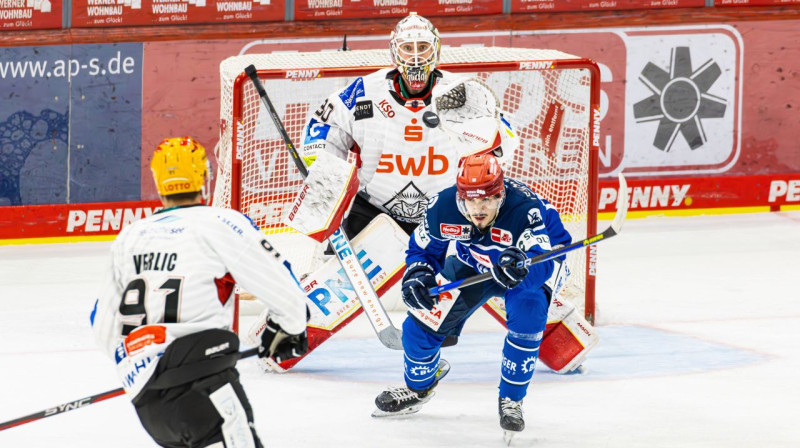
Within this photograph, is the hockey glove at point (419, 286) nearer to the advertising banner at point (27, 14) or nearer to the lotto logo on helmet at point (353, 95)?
the lotto logo on helmet at point (353, 95)

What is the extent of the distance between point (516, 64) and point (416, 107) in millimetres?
948

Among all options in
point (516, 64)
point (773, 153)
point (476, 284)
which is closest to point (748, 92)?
point (773, 153)

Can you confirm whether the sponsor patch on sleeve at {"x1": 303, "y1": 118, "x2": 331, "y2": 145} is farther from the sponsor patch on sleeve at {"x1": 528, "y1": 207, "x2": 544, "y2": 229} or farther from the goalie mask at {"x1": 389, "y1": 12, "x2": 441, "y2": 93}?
the sponsor patch on sleeve at {"x1": 528, "y1": 207, "x2": 544, "y2": 229}

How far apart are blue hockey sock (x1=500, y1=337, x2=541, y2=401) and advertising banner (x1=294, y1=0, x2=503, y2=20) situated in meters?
4.70

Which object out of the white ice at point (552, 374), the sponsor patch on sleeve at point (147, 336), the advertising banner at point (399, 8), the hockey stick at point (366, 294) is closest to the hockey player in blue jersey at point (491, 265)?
the white ice at point (552, 374)

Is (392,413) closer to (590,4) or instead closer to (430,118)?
(430,118)

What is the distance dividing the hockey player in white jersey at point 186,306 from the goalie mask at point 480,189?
1120 mm

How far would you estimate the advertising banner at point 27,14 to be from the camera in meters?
8.51

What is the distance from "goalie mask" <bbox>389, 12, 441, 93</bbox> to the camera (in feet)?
18.0

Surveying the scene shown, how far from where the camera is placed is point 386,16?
8977 millimetres

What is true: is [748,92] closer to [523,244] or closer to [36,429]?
[523,244]

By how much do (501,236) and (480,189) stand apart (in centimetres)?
23

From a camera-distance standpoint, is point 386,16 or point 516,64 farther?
point 386,16

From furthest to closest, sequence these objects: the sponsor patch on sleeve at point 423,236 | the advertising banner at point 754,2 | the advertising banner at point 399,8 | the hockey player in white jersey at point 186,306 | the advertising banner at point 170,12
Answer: the advertising banner at point 754,2, the advertising banner at point 399,8, the advertising banner at point 170,12, the sponsor patch on sleeve at point 423,236, the hockey player in white jersey at point 186,306
